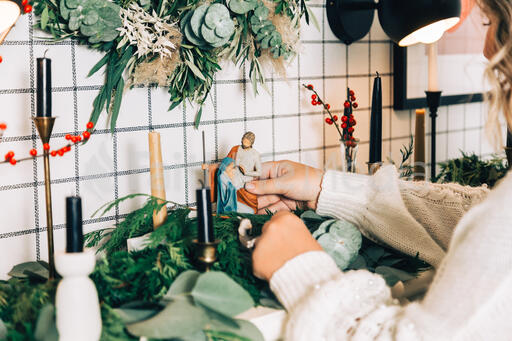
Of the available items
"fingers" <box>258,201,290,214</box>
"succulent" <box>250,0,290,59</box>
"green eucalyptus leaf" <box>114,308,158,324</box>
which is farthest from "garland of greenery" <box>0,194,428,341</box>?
"succulent" <box>250,0,290,59</box>

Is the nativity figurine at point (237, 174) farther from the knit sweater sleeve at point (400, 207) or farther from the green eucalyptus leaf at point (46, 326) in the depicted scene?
the green eucalyptus leaf at point (46, 326)

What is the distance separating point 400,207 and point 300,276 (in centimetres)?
35

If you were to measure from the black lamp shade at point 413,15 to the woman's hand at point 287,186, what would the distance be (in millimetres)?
340

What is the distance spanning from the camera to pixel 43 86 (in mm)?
756

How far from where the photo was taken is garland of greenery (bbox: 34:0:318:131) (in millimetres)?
906

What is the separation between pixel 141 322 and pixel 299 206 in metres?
0.52

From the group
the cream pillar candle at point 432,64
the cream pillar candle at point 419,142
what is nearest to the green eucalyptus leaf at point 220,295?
the cream pillar candle at point 419,142

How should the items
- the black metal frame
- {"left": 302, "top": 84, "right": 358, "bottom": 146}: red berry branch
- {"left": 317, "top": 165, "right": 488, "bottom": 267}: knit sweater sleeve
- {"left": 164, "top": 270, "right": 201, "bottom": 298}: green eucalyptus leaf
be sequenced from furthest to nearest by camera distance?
the black metal frame
{"left": 302, "top": 84, "right": 358, "bottom": 146}: red berry branch
{"left": 317, "top": 165, "right": 488, "bottom": 267}: knit sweater sleeve
{"left": 164, "top": 270, "right": 201, "bottom": 298}: green eucalyptus leaf

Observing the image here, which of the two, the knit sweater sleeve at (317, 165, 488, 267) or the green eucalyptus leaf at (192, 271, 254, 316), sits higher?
the knit sweater sleeve at (317, 165, 488, 267)

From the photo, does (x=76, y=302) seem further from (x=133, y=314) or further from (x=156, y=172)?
(x=156, y=172)

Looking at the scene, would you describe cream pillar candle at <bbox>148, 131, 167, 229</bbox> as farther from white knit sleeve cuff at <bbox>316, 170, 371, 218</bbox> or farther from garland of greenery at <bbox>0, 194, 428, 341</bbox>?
white knit sleeve cuff at <bbox>316, 170, 371, 218</bbox>

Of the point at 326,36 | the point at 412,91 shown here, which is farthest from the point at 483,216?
the point at 412,91

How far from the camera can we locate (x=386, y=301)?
72 cm

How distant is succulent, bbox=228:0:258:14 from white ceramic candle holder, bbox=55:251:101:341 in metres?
0.58
